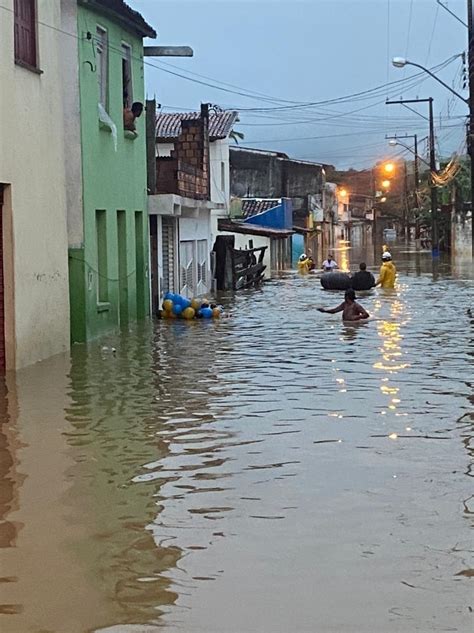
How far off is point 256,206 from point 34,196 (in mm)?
47332

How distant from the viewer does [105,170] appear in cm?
2322

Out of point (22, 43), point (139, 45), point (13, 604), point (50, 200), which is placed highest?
point (139, 45)

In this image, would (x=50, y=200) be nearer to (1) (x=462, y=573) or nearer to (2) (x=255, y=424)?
(2) (x=255, y=424)

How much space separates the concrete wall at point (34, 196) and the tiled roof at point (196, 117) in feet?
93.7

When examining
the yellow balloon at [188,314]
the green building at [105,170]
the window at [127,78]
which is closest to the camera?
the green building at [105,170]

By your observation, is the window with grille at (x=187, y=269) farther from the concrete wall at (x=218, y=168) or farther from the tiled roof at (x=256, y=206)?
the tiled roof at (x=256, y=206)

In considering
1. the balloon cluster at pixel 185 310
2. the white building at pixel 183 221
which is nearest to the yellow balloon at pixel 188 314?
the balloon cluster at pixel 185 310

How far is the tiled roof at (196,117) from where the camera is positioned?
160 ft

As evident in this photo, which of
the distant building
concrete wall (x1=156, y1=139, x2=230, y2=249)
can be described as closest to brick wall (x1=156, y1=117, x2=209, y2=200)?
concrete wall (x1=156, y1=139, x2=230, y2=249)

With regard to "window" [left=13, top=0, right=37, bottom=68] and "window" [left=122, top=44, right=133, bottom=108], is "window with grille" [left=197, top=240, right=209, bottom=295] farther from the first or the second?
"window" [left=13, top=0, right=37, bottom=68]

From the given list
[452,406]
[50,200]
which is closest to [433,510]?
[452,406]

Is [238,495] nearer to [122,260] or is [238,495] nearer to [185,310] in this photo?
[122,260]

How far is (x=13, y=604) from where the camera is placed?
636cm

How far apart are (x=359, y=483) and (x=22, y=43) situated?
36.2 ft
